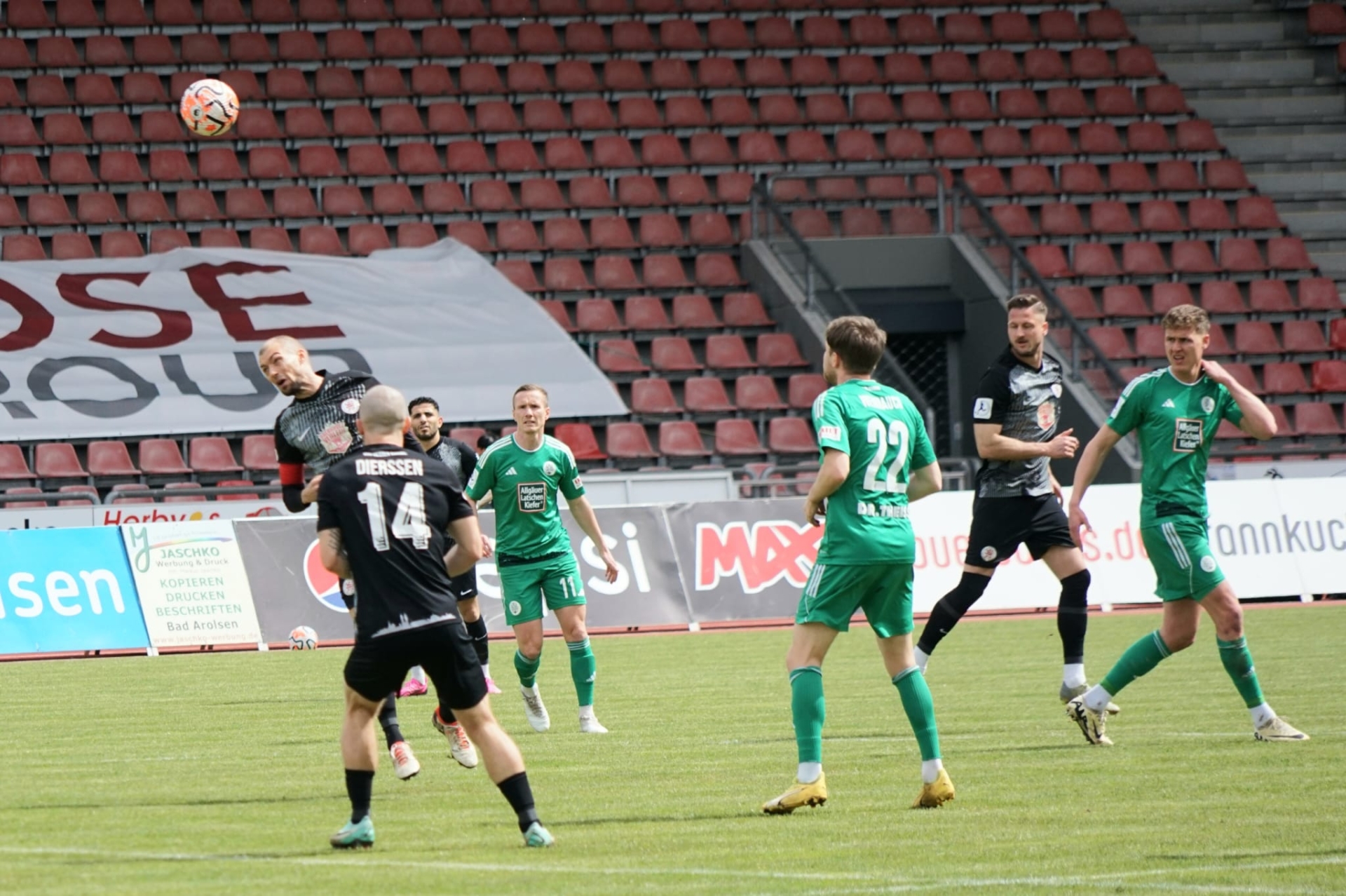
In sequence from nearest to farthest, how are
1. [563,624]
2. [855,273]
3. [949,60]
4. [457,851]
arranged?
[457,851] → [563,624] → [855,273] → [949,60]

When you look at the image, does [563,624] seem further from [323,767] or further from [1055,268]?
[1055,268]

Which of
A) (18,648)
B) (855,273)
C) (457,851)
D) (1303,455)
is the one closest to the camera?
(457,851)

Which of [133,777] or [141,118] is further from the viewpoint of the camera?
[141,118]

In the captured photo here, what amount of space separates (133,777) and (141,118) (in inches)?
840

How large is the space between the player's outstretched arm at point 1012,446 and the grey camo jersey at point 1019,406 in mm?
56

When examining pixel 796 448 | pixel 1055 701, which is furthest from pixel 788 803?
pixel 796 448

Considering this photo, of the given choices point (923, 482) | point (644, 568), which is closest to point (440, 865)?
point (923, 482)

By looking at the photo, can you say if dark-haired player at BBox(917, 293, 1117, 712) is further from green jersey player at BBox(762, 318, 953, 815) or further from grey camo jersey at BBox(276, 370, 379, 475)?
grey camo jersey at BBox(276, 370, 379, 475)

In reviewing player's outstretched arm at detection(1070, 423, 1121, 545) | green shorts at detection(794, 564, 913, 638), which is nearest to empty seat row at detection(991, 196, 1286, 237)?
player's outstretched arm at detection(1070, 423, 1121, 545)

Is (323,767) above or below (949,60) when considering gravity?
below

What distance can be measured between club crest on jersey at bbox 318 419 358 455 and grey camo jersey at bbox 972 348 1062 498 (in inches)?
147

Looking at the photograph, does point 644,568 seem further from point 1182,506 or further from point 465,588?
point 1182,506

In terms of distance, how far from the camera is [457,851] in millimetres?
7223

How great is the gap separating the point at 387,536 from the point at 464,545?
1.17 feet
